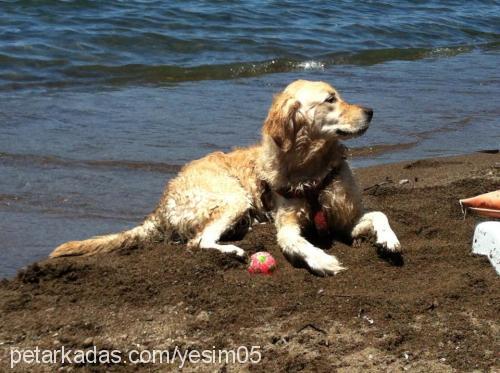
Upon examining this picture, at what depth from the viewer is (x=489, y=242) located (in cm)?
497

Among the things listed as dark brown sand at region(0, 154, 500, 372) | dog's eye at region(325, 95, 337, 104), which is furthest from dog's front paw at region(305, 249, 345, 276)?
dog's eye at region(325, 95, 337, 104)

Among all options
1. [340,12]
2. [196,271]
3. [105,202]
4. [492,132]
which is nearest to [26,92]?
[105,202]

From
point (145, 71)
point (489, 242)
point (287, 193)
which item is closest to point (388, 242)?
point (489, 242)

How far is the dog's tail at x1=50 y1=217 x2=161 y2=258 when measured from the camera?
18.3 feet

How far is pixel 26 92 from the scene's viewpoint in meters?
11.3

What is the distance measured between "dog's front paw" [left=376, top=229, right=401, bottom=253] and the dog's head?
758 mm

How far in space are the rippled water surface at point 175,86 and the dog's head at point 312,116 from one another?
1.68m

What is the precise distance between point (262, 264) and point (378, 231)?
2.69 feet

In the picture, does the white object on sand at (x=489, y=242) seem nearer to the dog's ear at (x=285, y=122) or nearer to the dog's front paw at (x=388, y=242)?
the dog's front paw at (x=388, y=242)

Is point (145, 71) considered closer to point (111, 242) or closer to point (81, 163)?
point (81, 163)

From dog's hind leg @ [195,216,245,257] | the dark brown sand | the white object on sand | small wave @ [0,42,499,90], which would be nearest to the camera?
the dark brown sand

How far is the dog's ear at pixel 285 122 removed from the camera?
5742mm

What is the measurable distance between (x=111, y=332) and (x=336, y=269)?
1.49 metres

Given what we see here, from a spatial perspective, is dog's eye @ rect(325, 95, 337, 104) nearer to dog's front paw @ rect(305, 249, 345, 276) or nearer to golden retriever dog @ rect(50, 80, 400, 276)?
golden retriever dog @ rect(50, 80, 400, 276)
